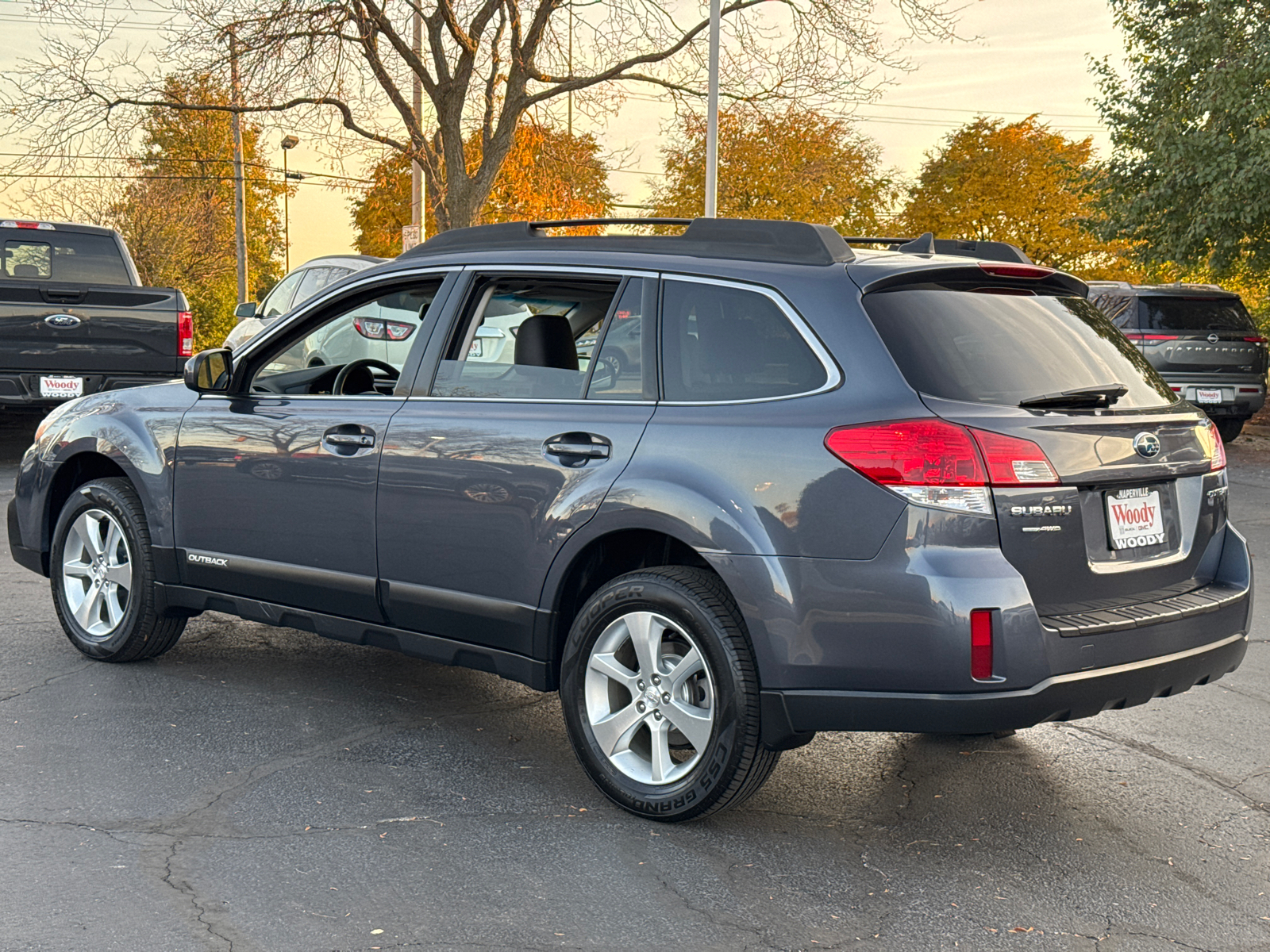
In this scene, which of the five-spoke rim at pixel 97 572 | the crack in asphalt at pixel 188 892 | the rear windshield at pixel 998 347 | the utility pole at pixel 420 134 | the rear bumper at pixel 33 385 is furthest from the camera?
the utility pole at pixel 420 134

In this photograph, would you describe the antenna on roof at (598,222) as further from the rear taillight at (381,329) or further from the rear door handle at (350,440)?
the rear taillight at (381,329)

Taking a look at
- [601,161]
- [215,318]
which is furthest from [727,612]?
[215,318]

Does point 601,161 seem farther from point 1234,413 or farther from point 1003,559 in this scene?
point 1003,559

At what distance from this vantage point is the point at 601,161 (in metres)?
28.1

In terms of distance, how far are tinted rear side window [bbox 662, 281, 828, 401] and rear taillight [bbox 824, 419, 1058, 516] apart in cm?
30

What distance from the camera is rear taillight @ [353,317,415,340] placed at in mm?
8125

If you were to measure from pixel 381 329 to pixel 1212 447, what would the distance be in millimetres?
5748

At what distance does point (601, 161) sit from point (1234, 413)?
47.9 ft

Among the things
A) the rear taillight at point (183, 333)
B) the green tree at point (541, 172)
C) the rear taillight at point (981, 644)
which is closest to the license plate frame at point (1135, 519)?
the rear taillight at point (981, 644)

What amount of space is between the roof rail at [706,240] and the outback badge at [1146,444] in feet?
3.25

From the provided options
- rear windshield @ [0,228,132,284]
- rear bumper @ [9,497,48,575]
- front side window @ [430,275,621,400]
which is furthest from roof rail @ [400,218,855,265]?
rear windshield @ [0,228,132,284]

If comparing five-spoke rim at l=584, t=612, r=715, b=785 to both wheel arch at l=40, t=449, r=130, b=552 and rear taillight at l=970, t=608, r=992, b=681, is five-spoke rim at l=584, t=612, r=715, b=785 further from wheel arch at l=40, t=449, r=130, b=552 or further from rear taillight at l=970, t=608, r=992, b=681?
wheel arch at l=40, t=449, r=130, b=552

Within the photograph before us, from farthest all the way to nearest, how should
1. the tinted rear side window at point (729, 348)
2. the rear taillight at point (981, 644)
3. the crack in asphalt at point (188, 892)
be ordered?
the tinted rear side window at point (729, 348), the rear taillight at point (981, 644), the crack in asphalt at point (188, 892)

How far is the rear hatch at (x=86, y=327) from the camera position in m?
12.7
